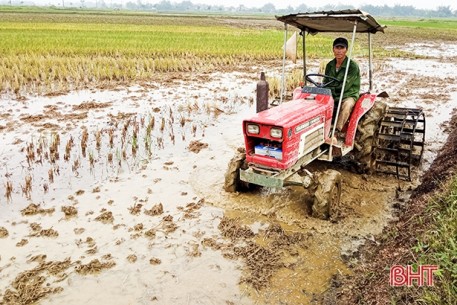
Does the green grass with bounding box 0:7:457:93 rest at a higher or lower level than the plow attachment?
higher

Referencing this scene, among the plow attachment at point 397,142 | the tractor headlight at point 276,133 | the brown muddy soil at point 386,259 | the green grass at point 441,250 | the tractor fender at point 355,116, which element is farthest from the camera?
the plow attachment at point 397,142

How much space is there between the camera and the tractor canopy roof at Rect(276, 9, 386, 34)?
4832 mm

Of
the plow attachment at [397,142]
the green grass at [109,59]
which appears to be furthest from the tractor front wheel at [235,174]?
the green grass at [109,59]

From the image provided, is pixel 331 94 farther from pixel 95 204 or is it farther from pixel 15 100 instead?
pixel 15 100

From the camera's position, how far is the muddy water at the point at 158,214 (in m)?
3.66

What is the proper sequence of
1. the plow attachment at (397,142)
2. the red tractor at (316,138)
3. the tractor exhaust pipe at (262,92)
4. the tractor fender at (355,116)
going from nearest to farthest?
1. the red tractor at (316,138)
2. the tractor fender at (355,116)
3. the plow attachment at (397,142)
4. the tractor exhaust pipe at (262,92)

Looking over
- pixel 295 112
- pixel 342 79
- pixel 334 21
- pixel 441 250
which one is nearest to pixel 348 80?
pixel 342 79

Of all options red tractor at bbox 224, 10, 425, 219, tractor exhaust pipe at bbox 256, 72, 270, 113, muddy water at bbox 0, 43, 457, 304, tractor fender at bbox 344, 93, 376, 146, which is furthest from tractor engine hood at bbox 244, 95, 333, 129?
muddy water at bbox 0, 43, 457, 304

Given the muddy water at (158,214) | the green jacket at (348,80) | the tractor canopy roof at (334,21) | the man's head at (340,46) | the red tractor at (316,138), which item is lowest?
the muddy water at (158,214)

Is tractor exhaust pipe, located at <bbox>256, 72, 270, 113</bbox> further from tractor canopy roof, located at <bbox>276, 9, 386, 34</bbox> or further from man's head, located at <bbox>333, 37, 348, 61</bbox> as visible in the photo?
man's head, located at <bbox>333, 37, 348, 61</bbox>

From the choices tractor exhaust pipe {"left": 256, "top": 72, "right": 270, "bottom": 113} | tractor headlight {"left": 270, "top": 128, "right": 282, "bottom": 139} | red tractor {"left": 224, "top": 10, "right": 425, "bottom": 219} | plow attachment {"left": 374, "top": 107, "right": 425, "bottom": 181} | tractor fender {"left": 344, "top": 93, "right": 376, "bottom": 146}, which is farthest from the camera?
tractor exhaust pipe {"left": 256, "top": 72, "right": 270, "bottom": 113}

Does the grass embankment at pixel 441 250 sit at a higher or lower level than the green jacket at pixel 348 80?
lower

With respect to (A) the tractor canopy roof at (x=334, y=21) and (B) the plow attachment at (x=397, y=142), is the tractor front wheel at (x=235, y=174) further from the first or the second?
(B) the plow attachment at (x=397, y=142)

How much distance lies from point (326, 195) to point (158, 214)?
6.68ft
